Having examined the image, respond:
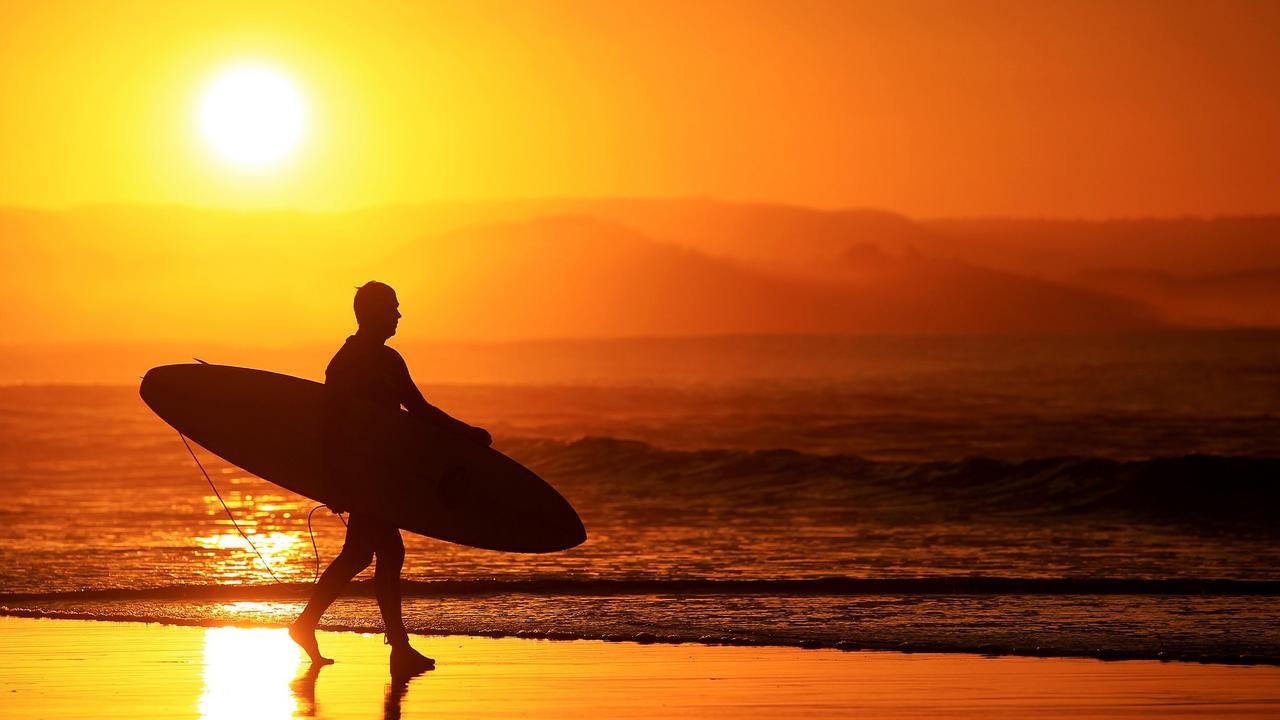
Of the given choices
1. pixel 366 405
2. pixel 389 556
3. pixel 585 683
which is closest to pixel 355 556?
pixel 389 556

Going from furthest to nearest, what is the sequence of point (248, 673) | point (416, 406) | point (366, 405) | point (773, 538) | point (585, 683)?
point (773, 538) < point (366, 405) < point (416, 406) < point (248, 673) < point (585, 683)

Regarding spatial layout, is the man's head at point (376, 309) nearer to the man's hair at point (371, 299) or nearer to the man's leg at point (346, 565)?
the man's hair at point (371, 299)

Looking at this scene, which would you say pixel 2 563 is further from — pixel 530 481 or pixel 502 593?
pixel 530 481

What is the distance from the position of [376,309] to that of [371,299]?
6 centimetres

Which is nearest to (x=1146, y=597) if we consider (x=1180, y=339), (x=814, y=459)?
(x=814, y=459)

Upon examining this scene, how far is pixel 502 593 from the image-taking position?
11047 mm

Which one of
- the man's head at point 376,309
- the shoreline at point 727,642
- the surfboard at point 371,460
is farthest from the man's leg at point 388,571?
the shoreline at point 727,642

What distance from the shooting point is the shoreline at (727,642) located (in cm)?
785

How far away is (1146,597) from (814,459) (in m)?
17.0

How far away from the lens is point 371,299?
25.7 ft

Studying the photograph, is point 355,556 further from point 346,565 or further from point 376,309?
point 376,309

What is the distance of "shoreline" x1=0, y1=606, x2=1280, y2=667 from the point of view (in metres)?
7.85

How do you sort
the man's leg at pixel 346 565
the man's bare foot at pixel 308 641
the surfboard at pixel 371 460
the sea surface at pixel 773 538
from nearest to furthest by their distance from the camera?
the man's bare foot at pixel 308 641, the man's leg at pixel 346 565, the surfboard at pixel 371 460, the sea surface at pixel 773 538

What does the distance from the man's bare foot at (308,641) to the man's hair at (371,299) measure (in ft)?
4.89
